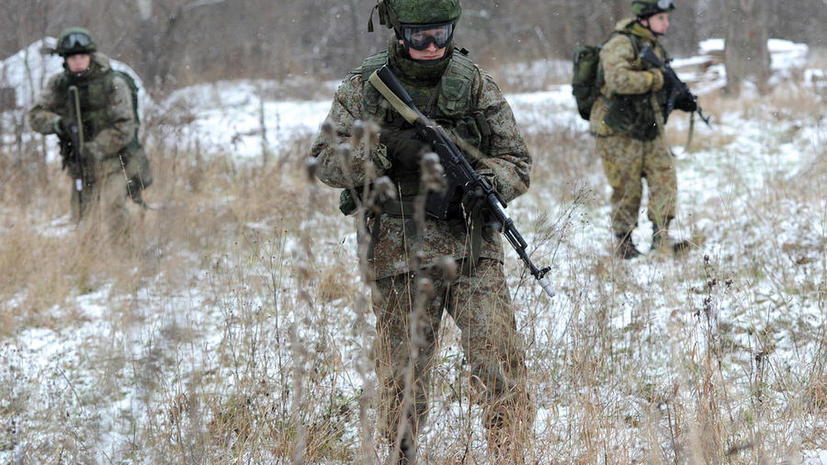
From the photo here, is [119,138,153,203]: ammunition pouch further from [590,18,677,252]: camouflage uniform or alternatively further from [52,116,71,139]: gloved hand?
[590,18,677,252]: camouflage uniform

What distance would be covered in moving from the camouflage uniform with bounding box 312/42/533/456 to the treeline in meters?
12.8

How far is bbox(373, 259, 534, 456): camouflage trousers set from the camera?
8.62 feet

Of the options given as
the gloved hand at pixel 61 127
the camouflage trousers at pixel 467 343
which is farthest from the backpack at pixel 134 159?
the camouflage trousers at pixel 467 343

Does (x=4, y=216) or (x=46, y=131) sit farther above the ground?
(x=46, y=131)

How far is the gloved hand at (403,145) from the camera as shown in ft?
8.71

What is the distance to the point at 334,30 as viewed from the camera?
20.9 metres

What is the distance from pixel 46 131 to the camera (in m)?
5.99

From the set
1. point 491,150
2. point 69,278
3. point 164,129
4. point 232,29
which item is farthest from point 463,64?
point 232,29

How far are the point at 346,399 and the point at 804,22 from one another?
1965 centimetres

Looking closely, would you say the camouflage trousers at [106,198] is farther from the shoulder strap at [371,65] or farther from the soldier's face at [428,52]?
the soldier's face at [428,52]

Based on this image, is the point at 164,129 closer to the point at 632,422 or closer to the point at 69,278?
the point at 69,278

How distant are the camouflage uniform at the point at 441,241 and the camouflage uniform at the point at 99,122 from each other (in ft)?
12.5

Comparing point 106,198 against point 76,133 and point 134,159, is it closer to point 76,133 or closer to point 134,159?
point 134,159

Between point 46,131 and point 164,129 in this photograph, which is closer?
point 46,131
